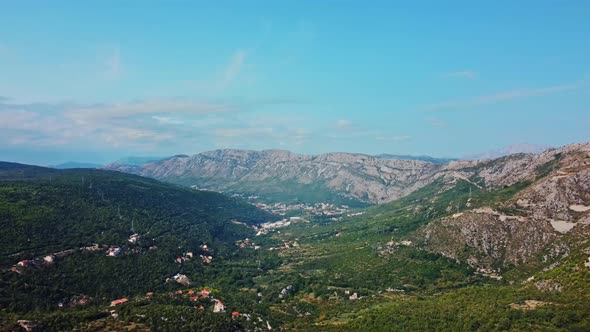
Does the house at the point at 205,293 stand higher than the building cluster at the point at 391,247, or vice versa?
the building cluster at the point at 391,247

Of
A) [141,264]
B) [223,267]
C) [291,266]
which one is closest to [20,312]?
[141,264]

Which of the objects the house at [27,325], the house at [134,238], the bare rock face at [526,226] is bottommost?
the house at [27,325]

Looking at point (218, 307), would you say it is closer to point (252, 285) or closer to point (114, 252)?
point (252, 285)

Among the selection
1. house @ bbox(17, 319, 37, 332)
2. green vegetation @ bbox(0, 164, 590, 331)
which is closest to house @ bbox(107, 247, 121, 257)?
green vegetation @ bbox(0, 164, 590, 331)

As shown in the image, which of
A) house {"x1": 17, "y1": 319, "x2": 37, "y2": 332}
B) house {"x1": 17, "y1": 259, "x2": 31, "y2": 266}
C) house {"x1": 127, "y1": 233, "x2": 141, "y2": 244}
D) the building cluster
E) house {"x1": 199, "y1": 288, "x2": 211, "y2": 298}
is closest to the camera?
house {"x1": 17, "y1": 319, "x2": 37, "y2": 332}

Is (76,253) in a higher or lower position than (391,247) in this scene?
higher

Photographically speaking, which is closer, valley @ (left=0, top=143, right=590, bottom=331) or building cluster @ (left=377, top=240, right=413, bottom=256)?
valley @ (left=0, top=143, right=590, bottom=331)

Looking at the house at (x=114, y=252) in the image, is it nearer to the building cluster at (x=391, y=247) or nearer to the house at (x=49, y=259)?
the house at (x=49, y=259)

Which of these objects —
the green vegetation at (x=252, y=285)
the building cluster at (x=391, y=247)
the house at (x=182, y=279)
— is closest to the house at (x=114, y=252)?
the green vegetation at (x=252, y=285)

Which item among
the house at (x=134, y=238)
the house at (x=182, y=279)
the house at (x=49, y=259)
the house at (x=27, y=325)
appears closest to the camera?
the house at (x=27, y=325)

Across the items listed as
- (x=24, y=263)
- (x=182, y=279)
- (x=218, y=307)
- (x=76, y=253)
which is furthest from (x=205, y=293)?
(x=24, y=263)

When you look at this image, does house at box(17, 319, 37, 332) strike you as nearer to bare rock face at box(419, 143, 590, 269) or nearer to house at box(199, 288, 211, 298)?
house at box(199, 288, 211, 298)
